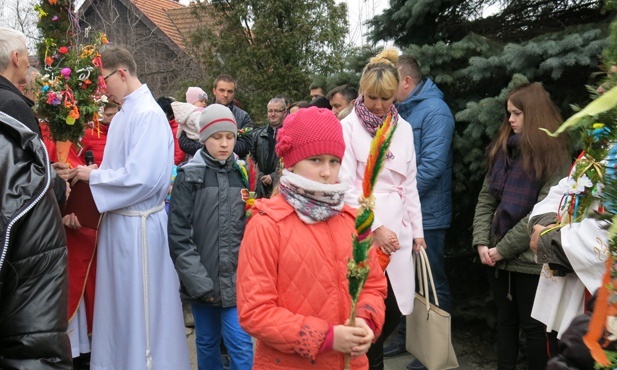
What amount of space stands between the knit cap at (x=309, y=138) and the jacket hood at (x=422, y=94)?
2.18 meters

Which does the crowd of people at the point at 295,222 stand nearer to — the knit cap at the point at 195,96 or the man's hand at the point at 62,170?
the man's hand at the point at 62,170

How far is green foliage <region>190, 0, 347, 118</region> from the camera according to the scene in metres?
13.1

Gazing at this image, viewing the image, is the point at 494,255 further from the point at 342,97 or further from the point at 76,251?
the point at 76,251

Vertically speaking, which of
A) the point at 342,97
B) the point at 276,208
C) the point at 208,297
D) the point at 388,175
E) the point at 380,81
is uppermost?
the point at 380,81

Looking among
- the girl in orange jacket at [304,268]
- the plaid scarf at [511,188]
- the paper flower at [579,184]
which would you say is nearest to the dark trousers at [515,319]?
the plaid scarf at [511,188]

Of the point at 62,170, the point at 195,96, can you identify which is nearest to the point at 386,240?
the point at 62,170

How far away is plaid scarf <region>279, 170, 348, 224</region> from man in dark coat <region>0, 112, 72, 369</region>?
3.53 ft

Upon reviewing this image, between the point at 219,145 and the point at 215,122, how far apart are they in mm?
178

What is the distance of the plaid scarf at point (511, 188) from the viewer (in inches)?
157

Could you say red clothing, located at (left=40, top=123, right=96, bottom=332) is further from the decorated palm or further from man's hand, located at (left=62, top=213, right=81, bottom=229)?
the decorated palm

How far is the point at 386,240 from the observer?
12.2ft

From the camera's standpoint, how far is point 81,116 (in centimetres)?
421

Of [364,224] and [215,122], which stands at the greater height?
[215,122]

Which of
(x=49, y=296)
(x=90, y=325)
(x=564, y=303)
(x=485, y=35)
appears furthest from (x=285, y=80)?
(x=49, y=296)
